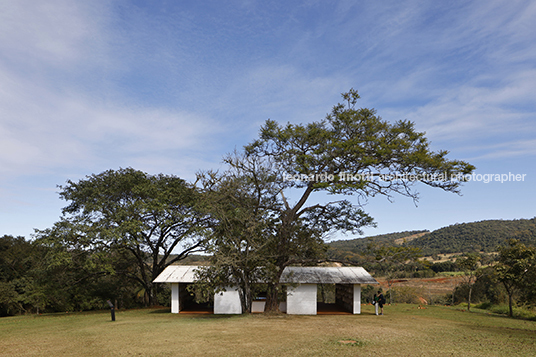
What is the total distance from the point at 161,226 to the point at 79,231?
503cm

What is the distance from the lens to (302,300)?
20047 mm

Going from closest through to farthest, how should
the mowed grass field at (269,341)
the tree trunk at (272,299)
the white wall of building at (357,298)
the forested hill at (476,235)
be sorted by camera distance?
the mowed grass field at (269,341)
the tree trunk at (272,299)
the white wall of building at (357,298)
the forested hill at (476,235)

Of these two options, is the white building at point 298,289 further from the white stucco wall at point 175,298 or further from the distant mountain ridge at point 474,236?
the distant mountain ridge at point 474,236

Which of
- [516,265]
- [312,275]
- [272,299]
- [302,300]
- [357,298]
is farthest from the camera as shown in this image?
[312,275]

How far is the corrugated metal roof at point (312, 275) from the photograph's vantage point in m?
19.9

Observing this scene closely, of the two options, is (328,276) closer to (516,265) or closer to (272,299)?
(272,299)

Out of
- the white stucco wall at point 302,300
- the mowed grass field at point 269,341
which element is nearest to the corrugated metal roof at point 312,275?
the white stucco wall at point 302,300

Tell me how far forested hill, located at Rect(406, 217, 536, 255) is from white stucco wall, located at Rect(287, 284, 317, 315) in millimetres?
36691

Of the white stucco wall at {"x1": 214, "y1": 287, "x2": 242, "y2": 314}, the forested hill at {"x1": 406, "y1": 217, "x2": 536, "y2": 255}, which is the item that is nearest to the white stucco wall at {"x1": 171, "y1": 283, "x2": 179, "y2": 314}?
the white stucco wall at {"x1": 214, "y1": 287, "x2": 242, "y2": 314}

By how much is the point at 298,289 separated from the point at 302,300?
67 centimetres

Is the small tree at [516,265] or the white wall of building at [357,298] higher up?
the small tree at [516,265]

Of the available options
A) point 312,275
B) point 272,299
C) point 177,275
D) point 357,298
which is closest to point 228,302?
point 272,299

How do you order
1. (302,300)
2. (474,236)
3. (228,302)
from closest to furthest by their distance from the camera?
1. (302,300)
2. (228,302)
3. (474,236)

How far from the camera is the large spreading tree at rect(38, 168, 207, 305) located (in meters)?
21.9
